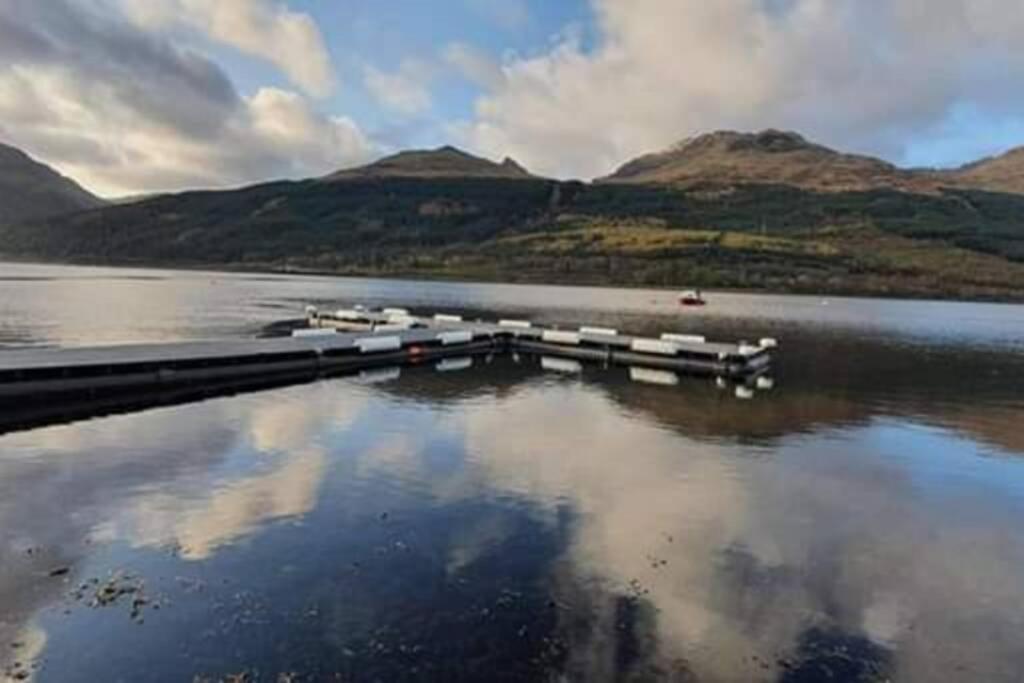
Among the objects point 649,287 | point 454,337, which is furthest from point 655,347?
point 649,287

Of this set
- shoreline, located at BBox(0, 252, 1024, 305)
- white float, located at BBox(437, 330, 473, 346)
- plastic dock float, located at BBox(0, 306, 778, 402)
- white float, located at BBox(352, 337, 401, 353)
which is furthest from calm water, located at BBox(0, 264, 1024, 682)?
shoreline, located at BBox(0, 252, 1024, 305)

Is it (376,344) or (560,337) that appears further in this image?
(560,337)

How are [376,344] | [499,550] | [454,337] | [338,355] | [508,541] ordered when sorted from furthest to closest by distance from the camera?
[454,337]
[376,344]
[338,355]
[508,541]
[499,550]

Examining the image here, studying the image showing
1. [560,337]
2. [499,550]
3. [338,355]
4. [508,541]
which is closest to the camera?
[499,550]

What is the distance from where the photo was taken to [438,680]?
9000 millimetres

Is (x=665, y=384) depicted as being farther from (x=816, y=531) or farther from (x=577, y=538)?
(x=577, y=538)

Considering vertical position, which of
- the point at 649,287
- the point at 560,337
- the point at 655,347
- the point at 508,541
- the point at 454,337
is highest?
the point at 508,541

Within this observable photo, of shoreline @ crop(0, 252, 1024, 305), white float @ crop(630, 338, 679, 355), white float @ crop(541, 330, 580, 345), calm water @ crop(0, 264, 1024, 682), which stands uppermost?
calm water @ crop(0, 264, 1024, 682)

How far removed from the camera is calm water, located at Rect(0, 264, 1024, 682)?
9805 millimetres

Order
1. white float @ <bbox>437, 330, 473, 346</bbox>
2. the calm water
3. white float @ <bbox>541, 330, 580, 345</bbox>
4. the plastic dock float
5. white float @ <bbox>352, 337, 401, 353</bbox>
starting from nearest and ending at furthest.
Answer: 1. the calm water
2. the plastic dock float
3. white float @ <bbox>352, 337, 401, 353</bbox>
4. white float @ <bbox>437, 330, 473, 346</bbox>
5. white float @ <bbox>541, 330, 580, 345</bbox>

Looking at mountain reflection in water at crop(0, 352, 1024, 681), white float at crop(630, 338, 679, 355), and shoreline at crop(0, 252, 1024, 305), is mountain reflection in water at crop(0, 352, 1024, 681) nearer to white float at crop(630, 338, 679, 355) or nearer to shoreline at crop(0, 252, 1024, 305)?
white float at crop(630, 338, 679, 355)

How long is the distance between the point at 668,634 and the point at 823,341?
5034 cm

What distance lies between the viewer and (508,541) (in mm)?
13828

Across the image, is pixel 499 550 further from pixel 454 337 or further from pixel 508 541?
pixel 454 337
